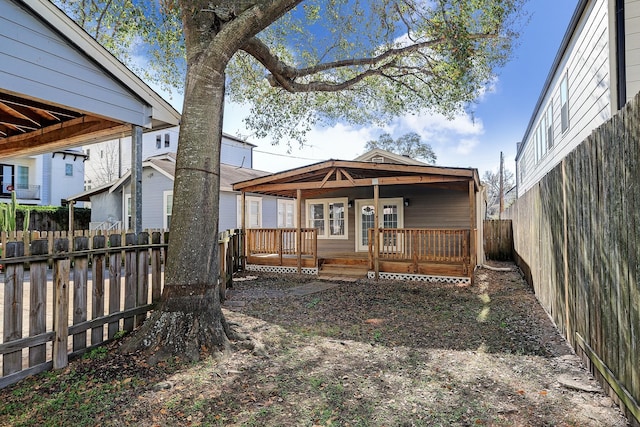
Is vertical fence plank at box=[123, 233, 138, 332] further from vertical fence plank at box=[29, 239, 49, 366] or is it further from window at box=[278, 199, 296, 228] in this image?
window at box=[278, 199, 296, 228]

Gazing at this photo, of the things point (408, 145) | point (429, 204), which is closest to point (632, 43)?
point (429, 204)

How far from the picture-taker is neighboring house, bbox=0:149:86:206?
887 inches

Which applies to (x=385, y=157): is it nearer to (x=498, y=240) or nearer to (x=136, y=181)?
(x=498, y=240)

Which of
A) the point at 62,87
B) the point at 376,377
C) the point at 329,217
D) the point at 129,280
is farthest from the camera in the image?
the point at 329,217

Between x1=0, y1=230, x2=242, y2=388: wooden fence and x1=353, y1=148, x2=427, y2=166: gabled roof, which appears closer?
x1=0, y1=230, x2=242, y2=388: wooden fence

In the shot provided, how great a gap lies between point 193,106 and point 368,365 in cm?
339

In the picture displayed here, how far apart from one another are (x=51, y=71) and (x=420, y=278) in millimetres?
8357

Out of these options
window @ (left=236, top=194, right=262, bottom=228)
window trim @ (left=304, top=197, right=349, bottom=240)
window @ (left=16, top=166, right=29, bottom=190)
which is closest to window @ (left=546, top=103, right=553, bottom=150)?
window trim @ (left=304, top=197, right=349, bottom=240)

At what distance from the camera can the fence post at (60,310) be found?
3.38m

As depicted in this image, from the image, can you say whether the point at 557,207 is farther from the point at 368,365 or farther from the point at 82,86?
the point at 82,86

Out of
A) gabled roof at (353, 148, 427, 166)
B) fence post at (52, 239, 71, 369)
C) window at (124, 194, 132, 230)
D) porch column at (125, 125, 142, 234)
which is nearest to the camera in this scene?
fence post at (52, 239, 71, 369)

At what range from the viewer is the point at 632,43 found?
5.36 m

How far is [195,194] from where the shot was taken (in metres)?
4.01

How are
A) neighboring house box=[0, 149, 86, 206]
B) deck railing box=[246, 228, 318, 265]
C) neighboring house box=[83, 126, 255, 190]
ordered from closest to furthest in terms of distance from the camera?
deck railing box=[246, 228, 318, 265] < neighboring house box=[0, 149, 86, 206] < neighboring house box=[83, 126, 255, 190]
